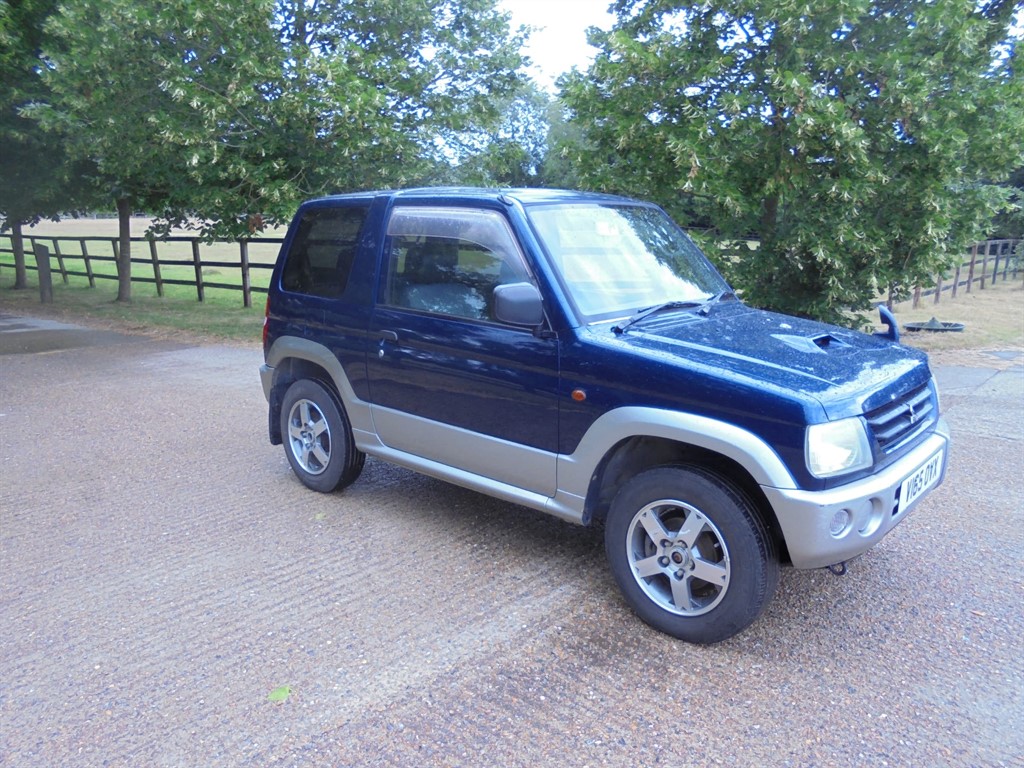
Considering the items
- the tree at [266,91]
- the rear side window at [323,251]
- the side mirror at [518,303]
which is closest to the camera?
the side mirror at [518,303]

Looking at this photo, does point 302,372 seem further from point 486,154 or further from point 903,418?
point 486,154

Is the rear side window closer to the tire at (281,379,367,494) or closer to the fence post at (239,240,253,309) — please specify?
the tire at (281,379,367,494)

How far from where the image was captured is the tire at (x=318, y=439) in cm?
Answer: 524

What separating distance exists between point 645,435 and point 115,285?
21.4 m

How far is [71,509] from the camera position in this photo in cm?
527

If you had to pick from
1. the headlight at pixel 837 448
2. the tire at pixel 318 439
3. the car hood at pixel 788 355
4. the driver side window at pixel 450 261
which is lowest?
the tire at pixel 318 439

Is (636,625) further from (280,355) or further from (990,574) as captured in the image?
(280,355)

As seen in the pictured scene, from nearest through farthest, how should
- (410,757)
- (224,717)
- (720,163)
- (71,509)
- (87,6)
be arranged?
(410,757), (224,717), (71,509), (720,163), (87,6)

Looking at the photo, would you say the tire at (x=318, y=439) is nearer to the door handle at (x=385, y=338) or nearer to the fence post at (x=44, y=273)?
the door handle at (x=385, y=338)

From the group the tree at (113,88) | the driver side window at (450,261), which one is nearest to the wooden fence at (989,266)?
the tree at (113,88)

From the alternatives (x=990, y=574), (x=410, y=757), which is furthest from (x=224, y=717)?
(x=990, y=574)

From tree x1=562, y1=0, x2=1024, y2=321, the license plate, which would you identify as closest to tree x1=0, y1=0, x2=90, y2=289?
tree x1=562, y1=0, x2=1024, y2=321

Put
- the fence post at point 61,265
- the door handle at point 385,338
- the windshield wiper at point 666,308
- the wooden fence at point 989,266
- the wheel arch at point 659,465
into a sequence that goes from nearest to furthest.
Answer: the wheel arch at point 659,465 → the windshield wiper at point 666,308 → the door handle at point 385,338 → the wooden fence at point 989,266 → the fence post at point 61,265

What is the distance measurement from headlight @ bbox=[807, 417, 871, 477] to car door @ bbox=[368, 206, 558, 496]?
1.21 meters
